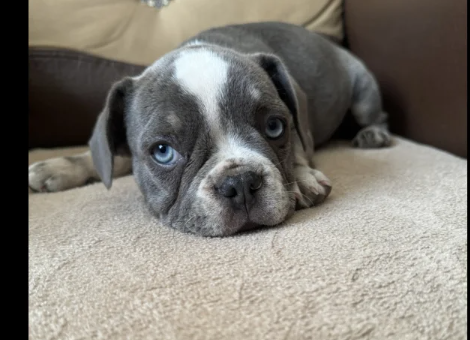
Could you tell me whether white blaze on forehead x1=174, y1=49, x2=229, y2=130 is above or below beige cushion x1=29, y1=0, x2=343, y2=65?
above

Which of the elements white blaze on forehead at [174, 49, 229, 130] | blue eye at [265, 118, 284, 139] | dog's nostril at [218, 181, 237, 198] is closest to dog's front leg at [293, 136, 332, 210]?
blue eye at [265, 118, 284, 139]

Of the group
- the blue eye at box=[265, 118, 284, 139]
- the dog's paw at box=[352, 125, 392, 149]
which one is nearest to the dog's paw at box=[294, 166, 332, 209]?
the blue eye at box=[265, 118, 284, 139]

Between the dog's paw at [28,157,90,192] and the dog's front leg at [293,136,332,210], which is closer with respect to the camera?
the dog's front leg at [293,136,332,210]

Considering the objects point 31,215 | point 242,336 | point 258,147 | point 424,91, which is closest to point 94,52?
point 31,215

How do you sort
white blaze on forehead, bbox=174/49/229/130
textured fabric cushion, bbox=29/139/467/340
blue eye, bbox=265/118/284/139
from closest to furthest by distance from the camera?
textured fabric cushion, bbox=29/139/467/340, white blaze on forehead, bbox=174/49/229/130, blue eye, bbox=265/118/284/139

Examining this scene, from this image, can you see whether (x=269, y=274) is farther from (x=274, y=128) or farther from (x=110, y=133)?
(x=110, y=133)

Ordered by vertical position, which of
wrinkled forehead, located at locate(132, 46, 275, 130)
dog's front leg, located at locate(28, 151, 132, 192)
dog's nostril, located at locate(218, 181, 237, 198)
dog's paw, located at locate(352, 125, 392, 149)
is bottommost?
dog's front leg, located at locate(28, 151, 132, 192)

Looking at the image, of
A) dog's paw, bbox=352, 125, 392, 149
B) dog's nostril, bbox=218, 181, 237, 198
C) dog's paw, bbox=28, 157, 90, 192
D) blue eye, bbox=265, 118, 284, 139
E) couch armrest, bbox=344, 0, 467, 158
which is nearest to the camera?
dog's nostril, bbox=218, 181, 237, 198

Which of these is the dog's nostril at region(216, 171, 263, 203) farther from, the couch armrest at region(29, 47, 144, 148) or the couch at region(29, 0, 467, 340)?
the couch armrest at region(29, 47, 144, 148)
